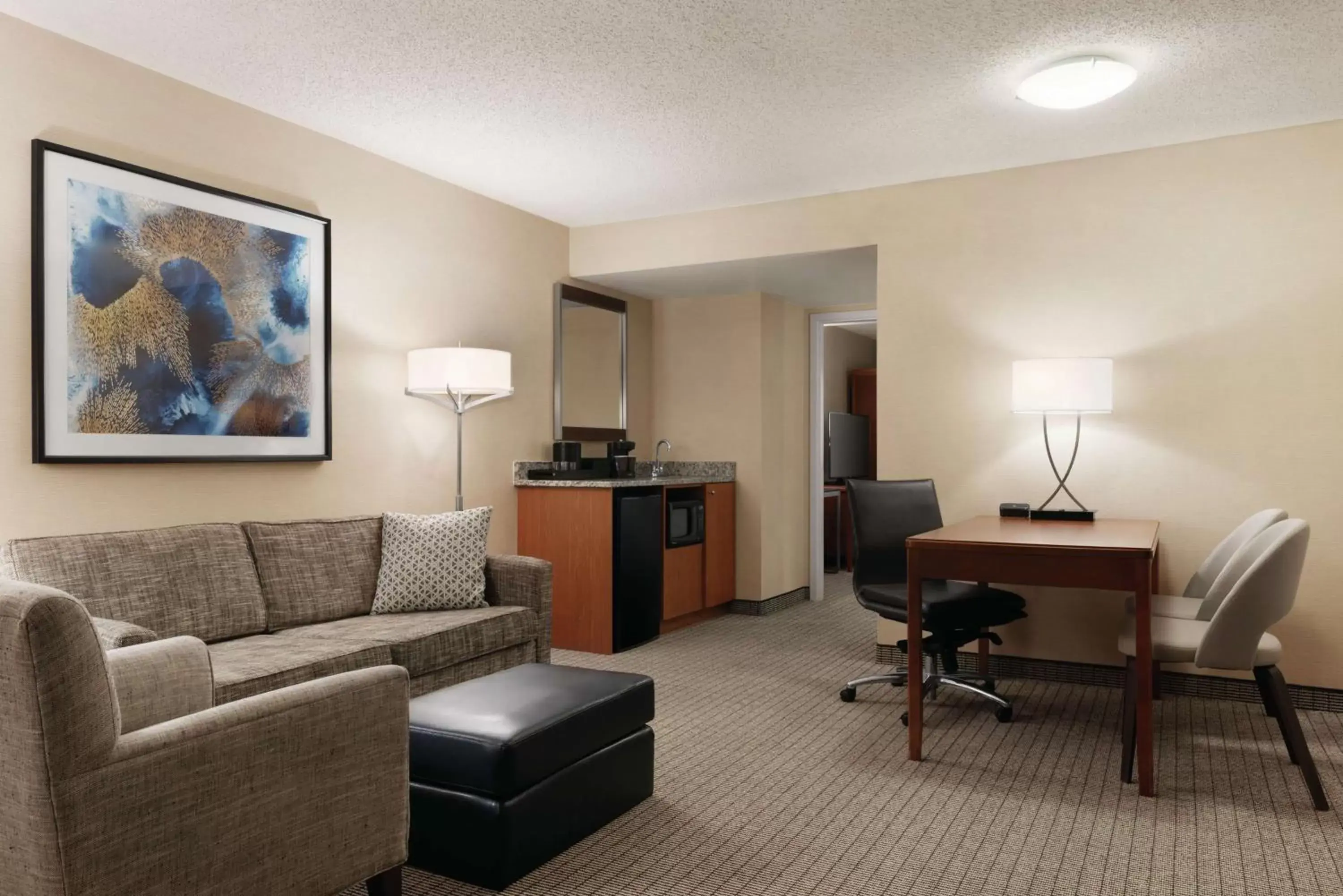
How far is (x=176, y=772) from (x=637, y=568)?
3476 millimetres

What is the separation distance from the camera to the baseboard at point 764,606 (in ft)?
19.8

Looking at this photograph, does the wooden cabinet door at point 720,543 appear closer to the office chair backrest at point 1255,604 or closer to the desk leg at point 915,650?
the desk leg at point 915,650

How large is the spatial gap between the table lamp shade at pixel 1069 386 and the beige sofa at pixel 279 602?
7.33 feet

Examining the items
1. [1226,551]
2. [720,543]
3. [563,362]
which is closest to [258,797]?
[1226,551]

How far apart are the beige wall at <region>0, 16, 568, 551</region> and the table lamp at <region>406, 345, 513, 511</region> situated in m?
0.12

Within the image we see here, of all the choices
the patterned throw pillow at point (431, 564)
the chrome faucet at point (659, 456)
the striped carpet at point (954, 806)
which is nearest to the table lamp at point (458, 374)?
the patterned throw pillow at point (431, 564)

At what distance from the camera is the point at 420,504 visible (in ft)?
14.9

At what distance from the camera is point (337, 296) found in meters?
4.07

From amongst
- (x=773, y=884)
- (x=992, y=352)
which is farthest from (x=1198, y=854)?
(x=992, y=352)

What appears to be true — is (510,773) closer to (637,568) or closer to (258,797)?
(258,797)

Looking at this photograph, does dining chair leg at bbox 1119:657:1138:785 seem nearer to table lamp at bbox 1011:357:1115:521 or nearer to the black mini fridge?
table lamp at bbox 1011:357:1115:521

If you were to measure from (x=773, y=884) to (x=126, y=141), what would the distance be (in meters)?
3.23

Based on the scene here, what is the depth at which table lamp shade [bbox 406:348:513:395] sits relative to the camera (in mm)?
4254

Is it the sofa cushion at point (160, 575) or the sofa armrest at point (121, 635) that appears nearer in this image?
the sofa armrest at point (121, 635)
